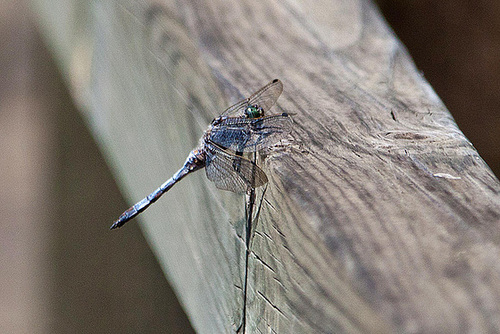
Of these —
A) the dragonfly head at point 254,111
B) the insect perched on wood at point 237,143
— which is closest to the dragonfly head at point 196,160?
the insect perched on wood at point 237,143

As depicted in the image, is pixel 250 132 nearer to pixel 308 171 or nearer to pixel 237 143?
pixel 237 143

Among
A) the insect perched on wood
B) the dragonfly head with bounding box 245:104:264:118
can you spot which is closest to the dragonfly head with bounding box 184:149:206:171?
the insect perched on wood

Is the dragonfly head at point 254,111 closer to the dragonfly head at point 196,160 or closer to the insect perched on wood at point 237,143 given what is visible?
the insect perched on wood at point 237,143

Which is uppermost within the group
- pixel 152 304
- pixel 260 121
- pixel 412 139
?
pixel 260 121

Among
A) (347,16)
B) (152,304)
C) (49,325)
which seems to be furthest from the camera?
(49,325)

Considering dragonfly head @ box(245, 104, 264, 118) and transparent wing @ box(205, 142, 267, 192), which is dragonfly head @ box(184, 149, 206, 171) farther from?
dragonfly head @ box(245, 104, 264, 118)

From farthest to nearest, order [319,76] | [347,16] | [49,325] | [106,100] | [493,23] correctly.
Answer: [49,325] < [493,23] < [106,100] < [347,16] < [319,76]

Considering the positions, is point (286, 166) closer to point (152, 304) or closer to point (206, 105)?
point (206, 105)

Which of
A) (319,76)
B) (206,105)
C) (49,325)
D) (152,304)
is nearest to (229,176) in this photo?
(206,105)
